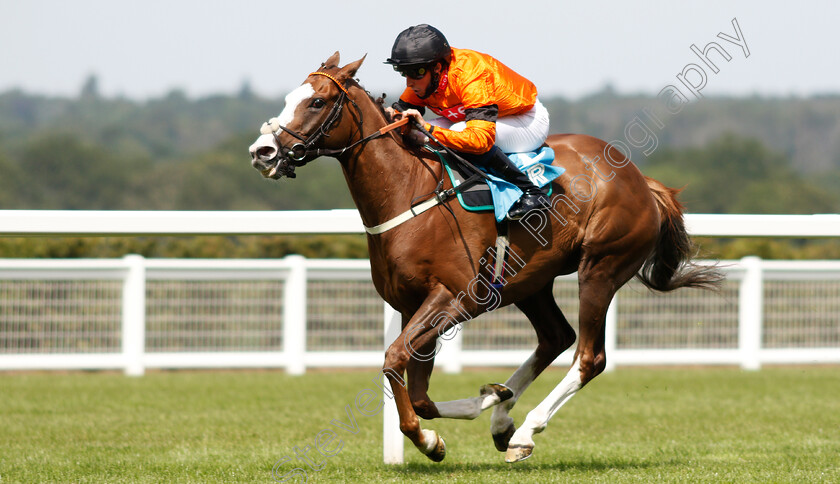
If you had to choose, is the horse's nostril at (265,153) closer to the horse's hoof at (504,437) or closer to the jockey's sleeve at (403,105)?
the jockey's sleeve at (403,105)

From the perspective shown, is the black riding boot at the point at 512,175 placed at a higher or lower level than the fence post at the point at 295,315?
higher

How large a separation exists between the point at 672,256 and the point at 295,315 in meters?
5.64

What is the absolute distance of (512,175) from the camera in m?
4.60

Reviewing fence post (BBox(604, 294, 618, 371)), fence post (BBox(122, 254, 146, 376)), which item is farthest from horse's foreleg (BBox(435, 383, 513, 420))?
fence post (BBox(122, 254, 146, 376))

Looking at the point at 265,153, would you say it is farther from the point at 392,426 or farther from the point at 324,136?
the point at 392,426

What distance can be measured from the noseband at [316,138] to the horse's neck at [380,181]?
0.09m

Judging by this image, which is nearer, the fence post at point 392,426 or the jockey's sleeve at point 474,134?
the jockey's sleeve at point 474,134

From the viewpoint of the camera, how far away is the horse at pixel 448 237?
430cm

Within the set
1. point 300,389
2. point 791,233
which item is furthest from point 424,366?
point 300,389

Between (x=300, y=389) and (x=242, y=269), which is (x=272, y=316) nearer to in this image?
(x=242, y=269)

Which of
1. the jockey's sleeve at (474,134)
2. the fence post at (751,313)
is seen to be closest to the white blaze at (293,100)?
the jockey's sleeve at (474,134)

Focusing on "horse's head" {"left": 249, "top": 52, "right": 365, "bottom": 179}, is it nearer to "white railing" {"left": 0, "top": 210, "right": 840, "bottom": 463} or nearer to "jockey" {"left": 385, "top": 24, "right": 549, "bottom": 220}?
"jockey" {"left": 385, "top": 24, "right": 549, "bottom": 220}

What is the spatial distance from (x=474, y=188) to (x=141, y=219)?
167cm

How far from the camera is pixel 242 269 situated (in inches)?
399
